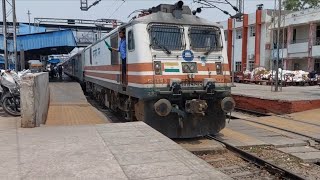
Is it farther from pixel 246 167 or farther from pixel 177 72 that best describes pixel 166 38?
pixel 246 167

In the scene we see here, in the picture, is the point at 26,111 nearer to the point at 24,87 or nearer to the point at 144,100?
the point at 24,87

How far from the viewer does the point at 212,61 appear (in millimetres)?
9688

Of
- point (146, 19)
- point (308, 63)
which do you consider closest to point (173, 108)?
point (146, 19)

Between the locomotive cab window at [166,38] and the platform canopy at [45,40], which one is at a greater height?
the platform canopy at [45,40]

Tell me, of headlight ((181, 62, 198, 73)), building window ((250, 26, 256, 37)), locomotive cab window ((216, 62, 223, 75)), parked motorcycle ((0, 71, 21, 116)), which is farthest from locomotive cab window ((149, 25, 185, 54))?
building window ((250, 26, 256, 37))

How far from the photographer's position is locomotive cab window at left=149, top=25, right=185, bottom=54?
9250mm

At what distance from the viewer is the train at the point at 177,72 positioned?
8.92 m

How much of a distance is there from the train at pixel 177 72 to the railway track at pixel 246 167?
1215 millimetres

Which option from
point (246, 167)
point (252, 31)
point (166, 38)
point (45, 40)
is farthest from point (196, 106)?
point (252, 31)

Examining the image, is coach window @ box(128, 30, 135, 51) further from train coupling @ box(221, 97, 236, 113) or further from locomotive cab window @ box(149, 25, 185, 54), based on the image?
train coupling @ box(221, 97, 236, 113)

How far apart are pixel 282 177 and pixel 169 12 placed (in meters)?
5.08

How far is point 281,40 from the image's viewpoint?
41.4 metres

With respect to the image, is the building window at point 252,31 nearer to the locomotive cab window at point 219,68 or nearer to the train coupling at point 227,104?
the locomotive cab window at point 219,68

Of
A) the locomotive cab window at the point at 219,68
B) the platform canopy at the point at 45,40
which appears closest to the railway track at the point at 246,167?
the locomotive cab window at the point at 219,68
